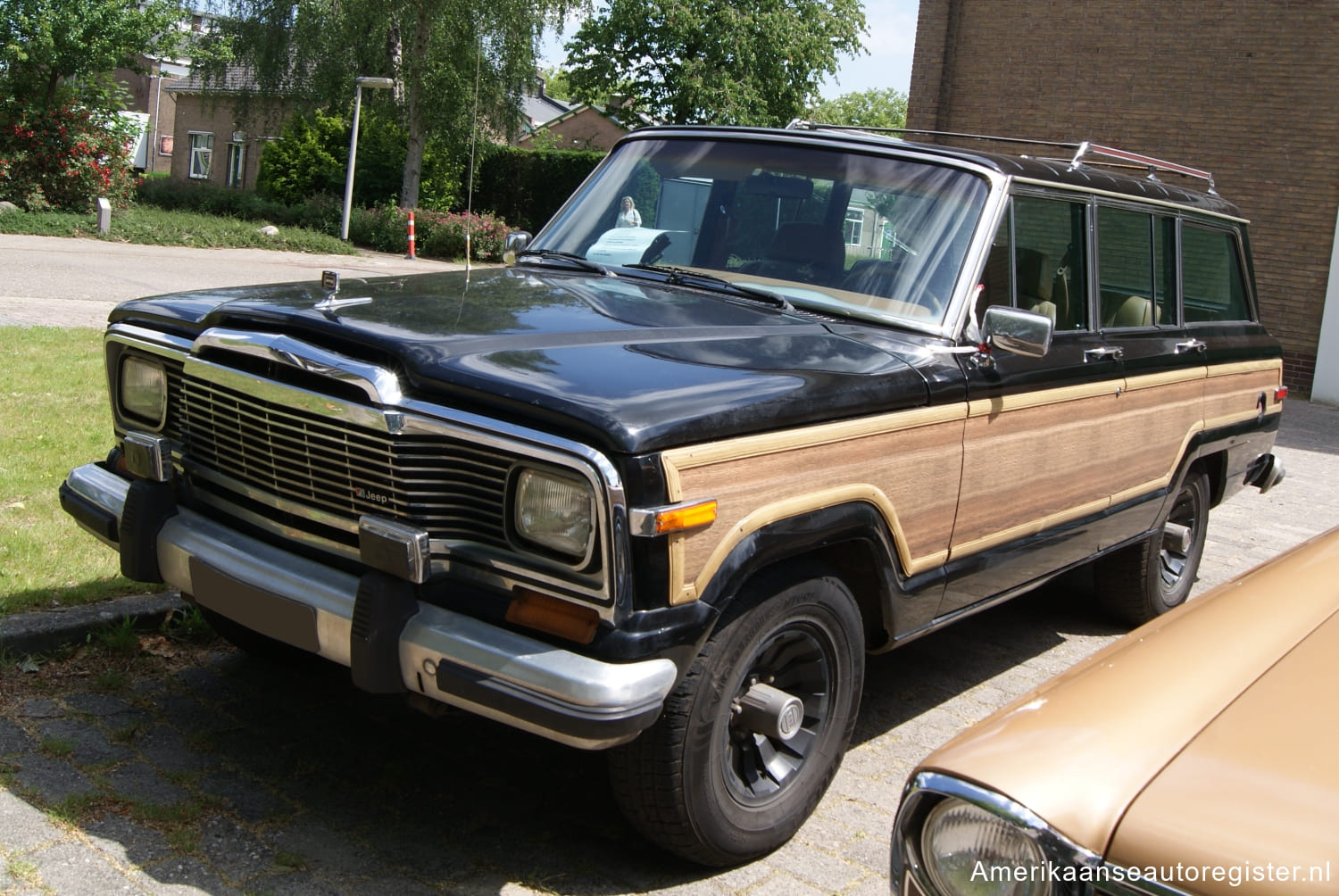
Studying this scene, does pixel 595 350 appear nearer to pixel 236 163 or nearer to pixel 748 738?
pixel 748 738

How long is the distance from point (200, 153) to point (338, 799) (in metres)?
55.3

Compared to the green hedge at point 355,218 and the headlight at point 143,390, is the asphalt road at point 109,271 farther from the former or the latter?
the headlight at point 143,390

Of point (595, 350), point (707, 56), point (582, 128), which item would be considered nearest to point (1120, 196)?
point (595, 350)

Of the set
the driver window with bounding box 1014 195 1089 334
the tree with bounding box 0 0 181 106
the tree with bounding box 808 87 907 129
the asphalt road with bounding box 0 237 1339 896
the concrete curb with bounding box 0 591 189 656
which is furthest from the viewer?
the tree with bounding box 808 87 907 129

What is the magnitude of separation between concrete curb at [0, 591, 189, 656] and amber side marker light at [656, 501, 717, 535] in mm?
2625

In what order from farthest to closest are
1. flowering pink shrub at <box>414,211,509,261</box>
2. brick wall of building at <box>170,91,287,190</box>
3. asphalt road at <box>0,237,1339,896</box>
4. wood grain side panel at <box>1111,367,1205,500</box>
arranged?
brick wall of building at <box>170,91,287,190</box> < flowering pink shrub at <box>414,211,509,261</box> < wood grain side panel at <box>1111,367,1205,500</box> < asphalt road at <box>0,237,1339,896</box>

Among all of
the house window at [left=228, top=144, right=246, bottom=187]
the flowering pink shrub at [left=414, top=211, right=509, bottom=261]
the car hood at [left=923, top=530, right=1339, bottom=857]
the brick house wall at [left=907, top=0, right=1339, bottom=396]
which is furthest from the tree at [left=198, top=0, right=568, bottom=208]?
the car hood at [left=923, top=530, right=1339, bottom=857]

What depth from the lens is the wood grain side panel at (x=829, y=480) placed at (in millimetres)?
2811

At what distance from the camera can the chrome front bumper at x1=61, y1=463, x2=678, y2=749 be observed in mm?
2617

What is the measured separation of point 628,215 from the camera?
4.57 m

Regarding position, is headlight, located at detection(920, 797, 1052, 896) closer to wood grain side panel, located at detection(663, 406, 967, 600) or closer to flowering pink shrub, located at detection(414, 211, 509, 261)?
wood grain side panel, located at detection(663, 406, 967, 600)

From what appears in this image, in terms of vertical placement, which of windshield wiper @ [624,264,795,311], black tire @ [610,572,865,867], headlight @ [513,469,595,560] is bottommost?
black tire @ [610,572,865,867]

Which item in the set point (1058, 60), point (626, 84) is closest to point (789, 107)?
point (626, 84)

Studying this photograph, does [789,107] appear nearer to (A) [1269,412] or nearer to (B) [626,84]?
(B) [626,84]
